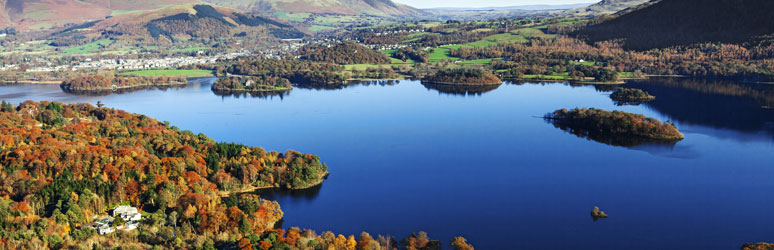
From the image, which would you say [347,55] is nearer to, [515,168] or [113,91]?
[113,91]

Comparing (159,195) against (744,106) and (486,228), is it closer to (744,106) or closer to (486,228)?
(486,228)

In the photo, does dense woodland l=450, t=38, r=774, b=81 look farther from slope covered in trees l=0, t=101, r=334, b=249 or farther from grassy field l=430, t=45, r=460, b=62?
slope covered in trees l=0, t=101, r=334, b=249

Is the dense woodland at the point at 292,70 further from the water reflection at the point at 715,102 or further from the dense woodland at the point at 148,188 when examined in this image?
the dense woodland at the point at 148,188

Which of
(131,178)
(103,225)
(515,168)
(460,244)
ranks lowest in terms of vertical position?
(460,244)

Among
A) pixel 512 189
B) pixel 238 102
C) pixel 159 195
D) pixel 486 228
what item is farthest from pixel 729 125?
pixel 238 102

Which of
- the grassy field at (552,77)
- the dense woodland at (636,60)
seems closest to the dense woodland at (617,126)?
the grassy field at (552,77)

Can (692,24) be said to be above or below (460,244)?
above

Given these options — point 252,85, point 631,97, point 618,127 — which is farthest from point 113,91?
point 631,97
